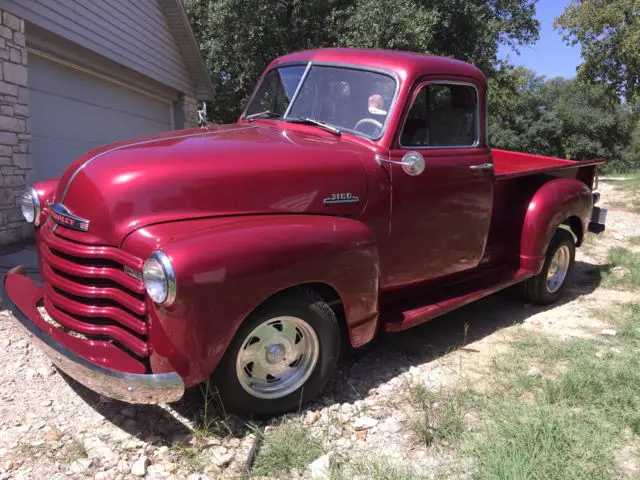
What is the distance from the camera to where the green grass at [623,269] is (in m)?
5.81

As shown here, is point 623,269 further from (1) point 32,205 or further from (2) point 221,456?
(1) point 32,205

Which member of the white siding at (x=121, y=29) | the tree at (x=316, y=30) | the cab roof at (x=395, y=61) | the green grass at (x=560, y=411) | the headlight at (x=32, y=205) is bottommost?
the green grass at (x=560, y=411)

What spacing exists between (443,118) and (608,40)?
13.9 metres

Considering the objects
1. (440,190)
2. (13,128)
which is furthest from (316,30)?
(440,190)

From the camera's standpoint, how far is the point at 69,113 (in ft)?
24.5

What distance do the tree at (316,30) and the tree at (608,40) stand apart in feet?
7.29

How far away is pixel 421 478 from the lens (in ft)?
7.72

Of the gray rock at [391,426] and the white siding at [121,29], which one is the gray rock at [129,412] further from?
the white siding at [121,29]

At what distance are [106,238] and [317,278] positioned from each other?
106 centimetres

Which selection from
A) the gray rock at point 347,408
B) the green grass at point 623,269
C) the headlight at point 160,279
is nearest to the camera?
the headlight at point 160,279

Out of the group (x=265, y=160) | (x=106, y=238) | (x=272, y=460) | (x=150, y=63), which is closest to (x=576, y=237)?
(x=265, y=160)

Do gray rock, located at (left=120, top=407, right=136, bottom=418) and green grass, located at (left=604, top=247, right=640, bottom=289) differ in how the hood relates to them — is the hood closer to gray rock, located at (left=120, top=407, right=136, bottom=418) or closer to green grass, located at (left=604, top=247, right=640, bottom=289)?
gray rock, located at (left=120, top=407, right=136, bottom=418)

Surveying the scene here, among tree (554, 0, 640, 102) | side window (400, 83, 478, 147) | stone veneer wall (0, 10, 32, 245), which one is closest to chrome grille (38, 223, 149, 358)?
side window (400, 83, 478, 147)

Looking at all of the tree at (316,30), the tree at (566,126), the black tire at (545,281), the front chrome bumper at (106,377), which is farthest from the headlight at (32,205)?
the tree at (566,126)
